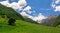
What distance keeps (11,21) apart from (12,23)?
90 centimetres

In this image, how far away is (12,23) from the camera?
259 ft

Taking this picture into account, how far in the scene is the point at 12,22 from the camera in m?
78.9

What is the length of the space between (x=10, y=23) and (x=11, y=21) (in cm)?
91

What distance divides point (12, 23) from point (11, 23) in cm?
49

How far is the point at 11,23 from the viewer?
78625mm

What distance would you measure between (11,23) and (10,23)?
430mm

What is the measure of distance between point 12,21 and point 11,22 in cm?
86

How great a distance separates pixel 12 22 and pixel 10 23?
89cm

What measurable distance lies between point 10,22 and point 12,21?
1077 millimetres

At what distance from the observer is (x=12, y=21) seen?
260 ft

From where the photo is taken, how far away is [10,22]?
78562 mm

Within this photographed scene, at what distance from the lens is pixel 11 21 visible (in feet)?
259

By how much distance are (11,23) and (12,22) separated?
598 millimetres
